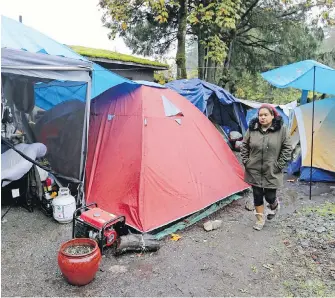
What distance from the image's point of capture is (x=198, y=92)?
7.41 meters

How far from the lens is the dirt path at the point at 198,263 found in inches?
105

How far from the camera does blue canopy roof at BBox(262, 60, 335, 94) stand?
4.96 m

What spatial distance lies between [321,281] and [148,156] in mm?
2213

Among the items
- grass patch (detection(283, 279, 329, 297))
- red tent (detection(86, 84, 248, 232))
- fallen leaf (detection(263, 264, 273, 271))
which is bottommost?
fallen leaf (detection(263, 264, 273, 271))

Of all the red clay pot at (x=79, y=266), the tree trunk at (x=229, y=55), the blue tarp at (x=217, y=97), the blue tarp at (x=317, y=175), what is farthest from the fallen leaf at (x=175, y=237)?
the tree trunk at (x=229, y=55)

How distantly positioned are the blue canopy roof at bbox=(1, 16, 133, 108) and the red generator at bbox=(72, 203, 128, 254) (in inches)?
56.9

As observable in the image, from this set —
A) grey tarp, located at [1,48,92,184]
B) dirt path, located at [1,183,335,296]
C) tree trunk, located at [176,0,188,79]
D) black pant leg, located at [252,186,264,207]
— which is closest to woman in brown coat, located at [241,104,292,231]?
black pant leg, located at [252,186,264,207]

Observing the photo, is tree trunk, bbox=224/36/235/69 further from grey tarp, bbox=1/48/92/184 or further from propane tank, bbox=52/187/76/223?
propane tank, bbox=52/187/76/223

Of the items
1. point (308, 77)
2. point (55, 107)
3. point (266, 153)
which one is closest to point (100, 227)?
point (266, 153)

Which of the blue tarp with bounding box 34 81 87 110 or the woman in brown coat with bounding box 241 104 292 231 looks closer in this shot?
the woman in brown coat with bounding box 241 104 292 231

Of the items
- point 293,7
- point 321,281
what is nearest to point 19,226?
point 321,281

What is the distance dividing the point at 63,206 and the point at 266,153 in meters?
2.49

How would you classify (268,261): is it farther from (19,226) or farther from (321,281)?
(19,226)

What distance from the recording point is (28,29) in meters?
4.68
